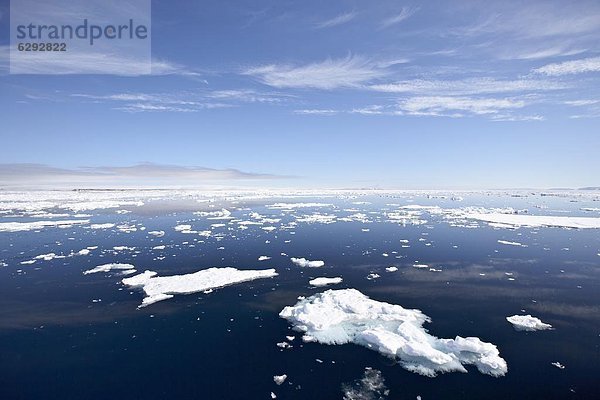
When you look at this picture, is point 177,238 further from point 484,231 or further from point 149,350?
point 484,231

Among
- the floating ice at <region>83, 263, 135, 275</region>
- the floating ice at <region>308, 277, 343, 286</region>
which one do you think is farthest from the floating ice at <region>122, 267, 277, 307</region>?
the floating ice at <region>308, 277, 343, 286</region>

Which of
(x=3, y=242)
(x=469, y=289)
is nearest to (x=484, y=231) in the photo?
(x=469, y=289)

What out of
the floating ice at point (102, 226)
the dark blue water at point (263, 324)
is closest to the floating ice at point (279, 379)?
the dark blue water at point (263, 324)

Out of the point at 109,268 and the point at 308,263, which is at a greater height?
the point at 308,263

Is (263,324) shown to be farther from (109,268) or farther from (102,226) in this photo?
(102,226)

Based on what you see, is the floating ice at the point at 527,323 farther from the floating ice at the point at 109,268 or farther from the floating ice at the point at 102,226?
the floating ice at the point at 102,226

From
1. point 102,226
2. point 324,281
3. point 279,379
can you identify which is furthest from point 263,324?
point 102,226

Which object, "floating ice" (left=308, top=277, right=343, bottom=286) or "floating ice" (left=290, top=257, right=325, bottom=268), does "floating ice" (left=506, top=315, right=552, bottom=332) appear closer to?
"floating ice" (left=308, top=277, right=343, bottom=286)

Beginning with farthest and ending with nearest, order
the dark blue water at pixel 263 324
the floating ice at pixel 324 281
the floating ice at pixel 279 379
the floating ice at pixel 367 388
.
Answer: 1. the floating ice at pixel 324 281
2. the floating ice at pixel 279 379
3. the dark blue water at pixel 263 324
4. the floating ice at pixel 367 388
